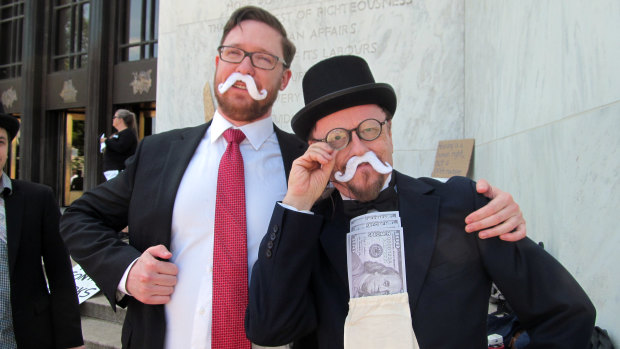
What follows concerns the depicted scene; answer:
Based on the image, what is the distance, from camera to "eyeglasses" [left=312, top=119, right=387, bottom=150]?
5.23 ft

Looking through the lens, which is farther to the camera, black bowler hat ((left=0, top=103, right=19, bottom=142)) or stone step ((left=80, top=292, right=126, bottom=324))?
stone step ((left=80, top=292, right=126, bottom=324))

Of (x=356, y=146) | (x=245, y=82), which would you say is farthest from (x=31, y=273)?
(x=356, y=146)

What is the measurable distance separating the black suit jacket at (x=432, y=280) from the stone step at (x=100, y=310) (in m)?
3.17

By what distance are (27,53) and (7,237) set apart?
1177cm

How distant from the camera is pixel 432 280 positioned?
1397 millimetres

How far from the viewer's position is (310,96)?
176cm

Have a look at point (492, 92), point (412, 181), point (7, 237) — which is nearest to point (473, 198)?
point (412, 181)

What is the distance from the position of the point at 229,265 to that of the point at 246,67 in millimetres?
845

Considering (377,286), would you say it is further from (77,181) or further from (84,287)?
(77,181)

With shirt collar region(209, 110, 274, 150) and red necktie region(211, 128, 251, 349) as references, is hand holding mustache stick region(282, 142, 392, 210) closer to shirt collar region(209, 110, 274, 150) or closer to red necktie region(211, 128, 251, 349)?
red necktie region(211, 128, 251, 349)

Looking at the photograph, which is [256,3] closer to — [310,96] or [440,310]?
[310,96]

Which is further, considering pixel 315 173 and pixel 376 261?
pixel 315 173

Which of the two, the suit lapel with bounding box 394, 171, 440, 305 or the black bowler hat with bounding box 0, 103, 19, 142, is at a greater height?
the black bowler hat with bounding box 0, 103, 19, 142

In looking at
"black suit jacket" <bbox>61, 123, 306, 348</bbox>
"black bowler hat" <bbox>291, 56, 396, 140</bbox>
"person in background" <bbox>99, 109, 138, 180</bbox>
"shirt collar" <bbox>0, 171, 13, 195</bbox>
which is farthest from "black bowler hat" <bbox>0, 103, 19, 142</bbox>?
"person in background" <bbox>99, 109, 138, 180</bbox>
